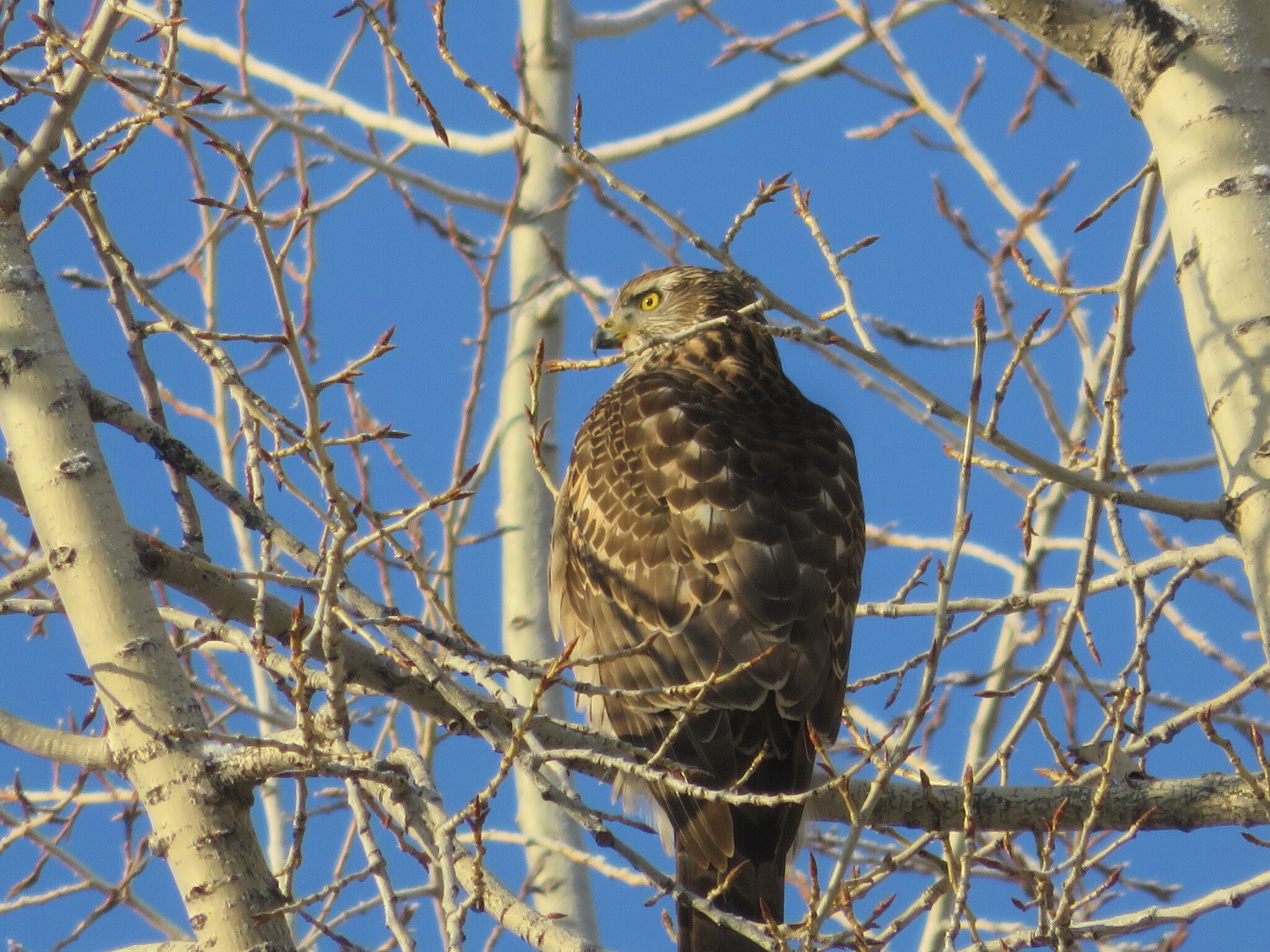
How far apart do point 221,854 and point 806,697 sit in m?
1.72

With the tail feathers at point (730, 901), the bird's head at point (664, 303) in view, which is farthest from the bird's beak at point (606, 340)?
the tail feathers at point (730, 901)

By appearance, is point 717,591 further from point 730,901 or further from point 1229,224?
point 1229,224

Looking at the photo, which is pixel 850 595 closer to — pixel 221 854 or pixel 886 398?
pixel 886 398

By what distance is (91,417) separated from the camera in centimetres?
315

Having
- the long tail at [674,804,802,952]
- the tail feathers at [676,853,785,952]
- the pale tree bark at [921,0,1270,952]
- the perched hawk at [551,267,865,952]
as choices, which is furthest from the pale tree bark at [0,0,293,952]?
the pale tree bark at [921,0,1270,952]

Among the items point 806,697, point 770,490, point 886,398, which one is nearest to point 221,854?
point 806,697

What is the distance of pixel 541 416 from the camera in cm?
730

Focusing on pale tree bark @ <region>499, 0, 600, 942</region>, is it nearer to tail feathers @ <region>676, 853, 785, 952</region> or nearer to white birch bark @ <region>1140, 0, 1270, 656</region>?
tail feathers @ <region>676, 853, 785, 952</region>

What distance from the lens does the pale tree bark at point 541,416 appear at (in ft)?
21.0

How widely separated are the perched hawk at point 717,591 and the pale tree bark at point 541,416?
1.48 meters

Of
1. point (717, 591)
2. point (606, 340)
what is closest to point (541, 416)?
point (606, 340)

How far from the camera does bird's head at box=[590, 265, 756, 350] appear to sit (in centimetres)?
606

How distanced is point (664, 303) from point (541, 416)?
134 centimetres

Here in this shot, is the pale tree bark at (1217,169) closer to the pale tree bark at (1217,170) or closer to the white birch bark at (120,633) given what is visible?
the pale tree bark at (1217,170)
